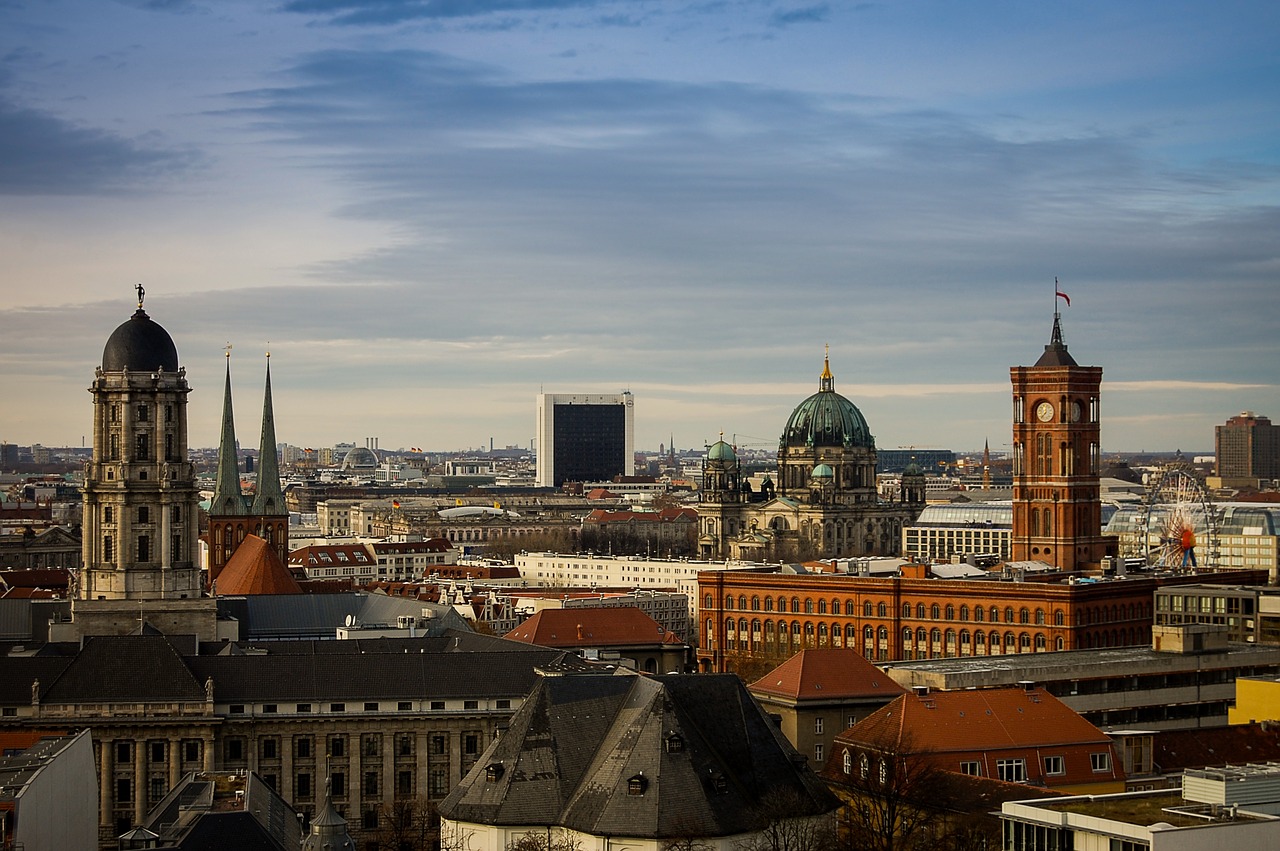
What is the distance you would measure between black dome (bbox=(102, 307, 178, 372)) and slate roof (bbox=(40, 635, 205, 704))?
813 inches

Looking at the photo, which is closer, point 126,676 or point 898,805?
point 898,805

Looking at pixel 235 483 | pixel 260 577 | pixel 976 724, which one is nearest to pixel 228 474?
pixel 235 483

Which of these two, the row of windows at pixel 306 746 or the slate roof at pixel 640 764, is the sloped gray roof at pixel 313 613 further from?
the slate roof at pixel 640 764

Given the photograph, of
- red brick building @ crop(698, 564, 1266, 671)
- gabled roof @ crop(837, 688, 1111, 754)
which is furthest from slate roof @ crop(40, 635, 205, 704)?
red brick building @ crop(698, 564, 1266, 671)

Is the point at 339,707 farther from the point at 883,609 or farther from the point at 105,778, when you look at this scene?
the point at 883,609

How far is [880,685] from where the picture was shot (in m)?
105

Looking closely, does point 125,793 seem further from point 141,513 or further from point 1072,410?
point 1072,410

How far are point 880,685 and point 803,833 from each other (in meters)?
33.8

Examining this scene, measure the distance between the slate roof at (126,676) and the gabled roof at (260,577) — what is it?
44.8 meters

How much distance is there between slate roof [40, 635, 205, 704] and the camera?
100688 mm

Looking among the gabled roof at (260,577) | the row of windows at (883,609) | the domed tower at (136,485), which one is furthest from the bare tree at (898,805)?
the gabled roof at (260,577)

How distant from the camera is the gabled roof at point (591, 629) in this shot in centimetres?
14788

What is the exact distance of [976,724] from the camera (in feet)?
286

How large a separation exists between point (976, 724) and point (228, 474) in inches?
4408
